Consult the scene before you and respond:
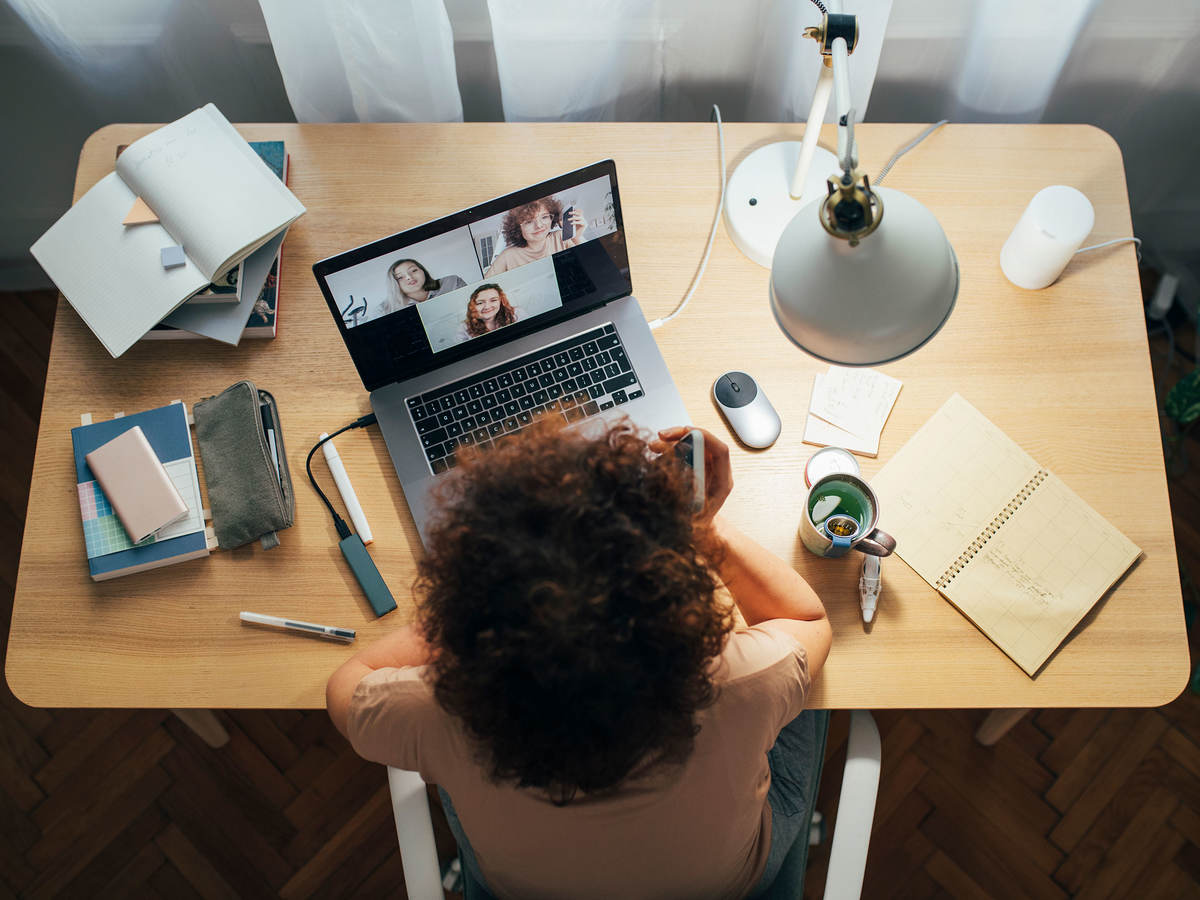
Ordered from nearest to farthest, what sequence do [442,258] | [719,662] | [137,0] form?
[719,662], [442,258], [137,0]

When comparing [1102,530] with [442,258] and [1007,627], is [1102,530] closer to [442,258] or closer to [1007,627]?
[1007,627]

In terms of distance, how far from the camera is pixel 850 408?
1.15 m

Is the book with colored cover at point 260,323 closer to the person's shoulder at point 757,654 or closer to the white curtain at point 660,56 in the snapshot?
the white curtain at point 660,56

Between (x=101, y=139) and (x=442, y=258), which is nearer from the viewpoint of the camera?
(x=442, y=258)

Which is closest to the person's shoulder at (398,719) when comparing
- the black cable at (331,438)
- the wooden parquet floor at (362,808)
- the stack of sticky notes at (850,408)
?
the black cable at (331,438)

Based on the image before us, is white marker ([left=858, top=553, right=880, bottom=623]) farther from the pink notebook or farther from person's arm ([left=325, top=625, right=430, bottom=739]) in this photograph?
the pink notebook

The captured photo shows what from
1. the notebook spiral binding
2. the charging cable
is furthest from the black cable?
the notebook spiral binding

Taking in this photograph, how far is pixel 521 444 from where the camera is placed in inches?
33.9

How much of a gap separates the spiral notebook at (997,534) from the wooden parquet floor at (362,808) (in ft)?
2.42

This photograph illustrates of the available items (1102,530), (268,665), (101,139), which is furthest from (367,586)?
(1102,530)

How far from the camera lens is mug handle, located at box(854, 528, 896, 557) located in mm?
1027

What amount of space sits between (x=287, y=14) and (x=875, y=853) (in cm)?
176

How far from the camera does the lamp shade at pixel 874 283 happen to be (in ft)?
2.49

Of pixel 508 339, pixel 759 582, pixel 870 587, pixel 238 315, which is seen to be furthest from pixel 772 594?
pixel 238 315
